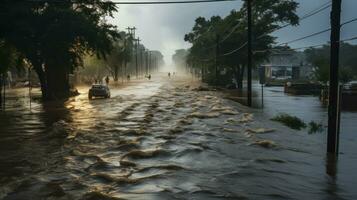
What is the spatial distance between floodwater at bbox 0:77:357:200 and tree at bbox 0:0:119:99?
9885mm

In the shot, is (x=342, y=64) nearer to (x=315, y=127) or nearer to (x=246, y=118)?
(x=246, y=118)

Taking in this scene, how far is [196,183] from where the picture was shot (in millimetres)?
13445

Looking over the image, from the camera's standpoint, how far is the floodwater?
501 inches

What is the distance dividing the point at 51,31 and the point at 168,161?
2582 cm

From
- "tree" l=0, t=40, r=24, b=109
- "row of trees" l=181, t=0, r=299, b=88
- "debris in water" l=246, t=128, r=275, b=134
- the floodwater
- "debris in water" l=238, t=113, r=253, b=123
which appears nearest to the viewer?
the floodwater

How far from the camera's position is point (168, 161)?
Answer: 16828 mm

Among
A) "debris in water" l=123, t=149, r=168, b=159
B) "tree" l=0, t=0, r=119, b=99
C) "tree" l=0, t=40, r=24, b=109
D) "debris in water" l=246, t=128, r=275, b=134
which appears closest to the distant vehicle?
"tree" l=0, t=0, r=119, b=99

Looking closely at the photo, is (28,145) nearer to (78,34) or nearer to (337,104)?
(337,104)

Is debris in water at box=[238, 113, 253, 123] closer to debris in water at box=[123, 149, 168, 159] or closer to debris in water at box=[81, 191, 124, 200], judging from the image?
debris in water at box=[123, 149, 168, 159]

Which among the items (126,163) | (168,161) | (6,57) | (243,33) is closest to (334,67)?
(168,161)

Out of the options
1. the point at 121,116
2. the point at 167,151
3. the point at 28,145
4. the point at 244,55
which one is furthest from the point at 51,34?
the point at 244,55

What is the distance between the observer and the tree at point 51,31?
36.7 meters

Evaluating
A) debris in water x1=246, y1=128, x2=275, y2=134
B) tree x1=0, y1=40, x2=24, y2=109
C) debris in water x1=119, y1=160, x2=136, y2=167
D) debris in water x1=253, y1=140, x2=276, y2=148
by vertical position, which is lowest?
debris in water x1=246, y1=128, x2=275, y2=134

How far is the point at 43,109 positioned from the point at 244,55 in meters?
37.3
